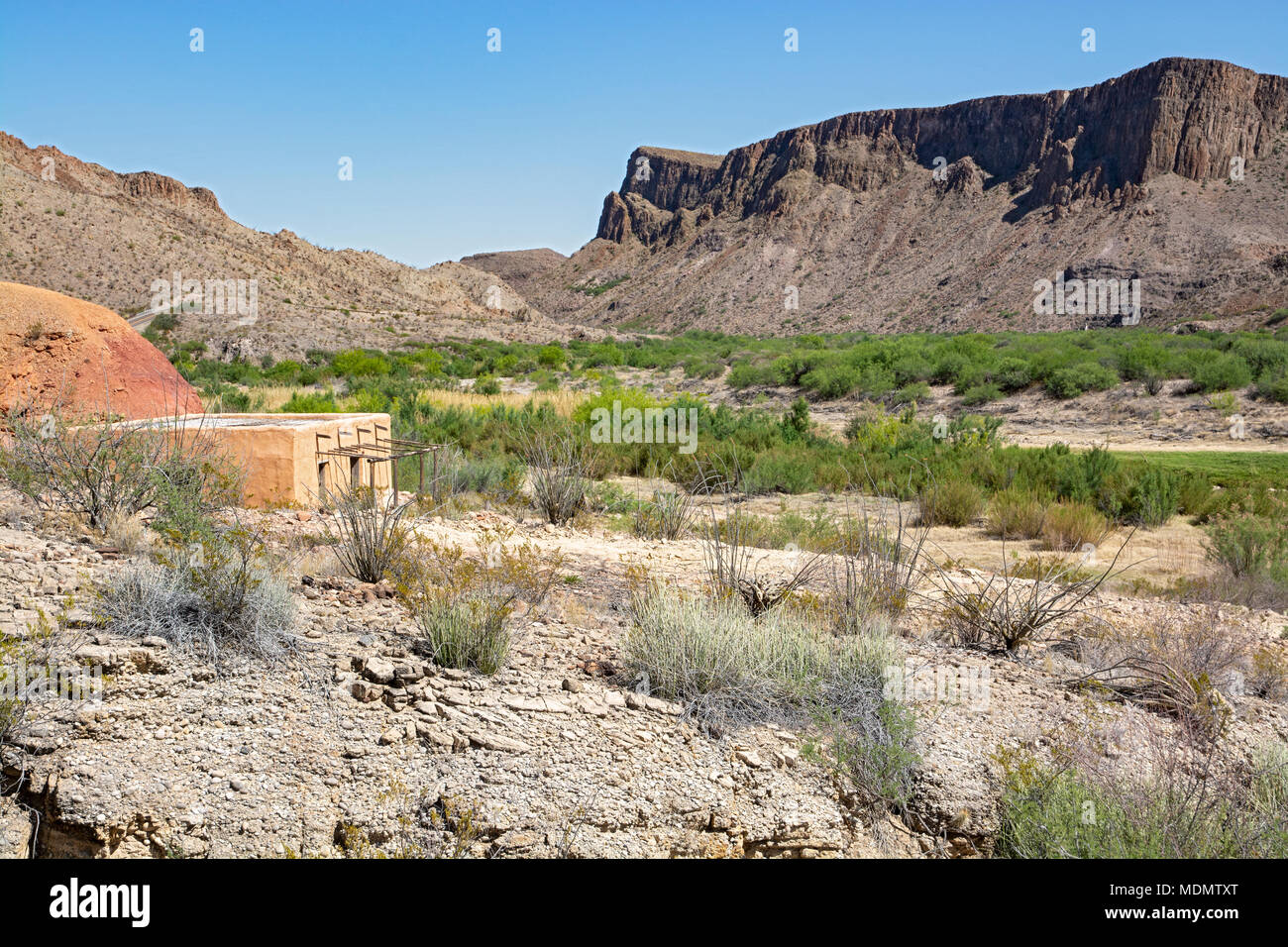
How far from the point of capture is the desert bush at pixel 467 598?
4.28 meters

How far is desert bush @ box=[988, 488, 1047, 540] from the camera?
9352mm

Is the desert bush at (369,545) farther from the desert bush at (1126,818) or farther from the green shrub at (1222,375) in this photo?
the green shrub at (1222,375)

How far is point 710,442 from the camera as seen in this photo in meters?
14.1

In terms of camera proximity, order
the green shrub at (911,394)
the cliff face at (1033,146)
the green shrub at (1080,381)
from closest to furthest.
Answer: the green shrub at (1080,381)
the green shrub at (911,394)
the cliff face at (1033,146)

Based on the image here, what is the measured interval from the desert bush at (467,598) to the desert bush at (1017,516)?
19.1ft

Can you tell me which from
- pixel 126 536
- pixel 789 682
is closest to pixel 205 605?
pixel 126 536

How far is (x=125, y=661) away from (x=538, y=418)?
37.2ft

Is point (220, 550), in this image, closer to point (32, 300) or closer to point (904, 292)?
point (32, 300)

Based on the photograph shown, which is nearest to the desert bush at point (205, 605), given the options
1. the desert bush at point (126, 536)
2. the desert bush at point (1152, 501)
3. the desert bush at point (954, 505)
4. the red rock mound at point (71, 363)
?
the desert bush at point (126, 536)

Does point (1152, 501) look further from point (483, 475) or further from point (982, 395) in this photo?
point (982, 395)

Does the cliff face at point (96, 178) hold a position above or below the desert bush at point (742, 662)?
above
